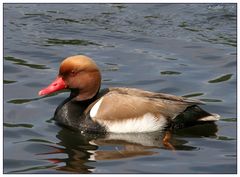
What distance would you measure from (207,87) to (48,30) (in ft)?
12.4

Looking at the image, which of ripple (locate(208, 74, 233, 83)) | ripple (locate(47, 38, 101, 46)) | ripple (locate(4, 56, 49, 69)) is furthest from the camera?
ripple (locate(47, 38, 101, 46))

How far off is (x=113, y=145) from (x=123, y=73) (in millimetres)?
2978

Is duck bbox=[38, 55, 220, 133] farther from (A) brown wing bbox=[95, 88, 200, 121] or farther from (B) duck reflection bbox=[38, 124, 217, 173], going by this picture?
(B) duck reflection bbox=[38, 124, 217, 173]

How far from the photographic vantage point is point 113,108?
29.5ft

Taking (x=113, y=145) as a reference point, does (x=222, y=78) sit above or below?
above

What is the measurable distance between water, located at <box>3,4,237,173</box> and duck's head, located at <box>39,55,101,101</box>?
19.9 inches

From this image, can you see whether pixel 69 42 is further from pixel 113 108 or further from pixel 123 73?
pixel 113 108

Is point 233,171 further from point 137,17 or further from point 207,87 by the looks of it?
point 137,17

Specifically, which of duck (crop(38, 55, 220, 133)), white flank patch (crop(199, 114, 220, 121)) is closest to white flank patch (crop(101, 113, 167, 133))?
duck (crop(38, 55, 220, 133))

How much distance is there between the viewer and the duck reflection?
8117mm

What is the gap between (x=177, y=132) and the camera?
360 inches

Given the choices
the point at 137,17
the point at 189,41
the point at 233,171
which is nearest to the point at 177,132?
the point at 233,171

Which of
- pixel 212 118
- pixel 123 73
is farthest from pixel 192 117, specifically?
pixel 123 73

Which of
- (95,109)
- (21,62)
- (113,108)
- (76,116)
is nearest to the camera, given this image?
(113,108)
